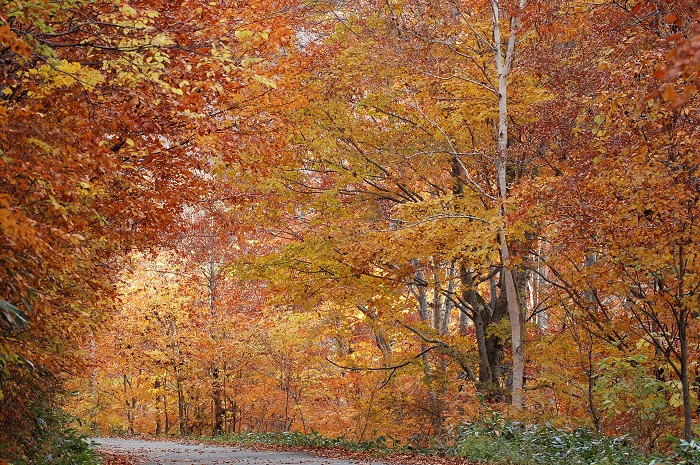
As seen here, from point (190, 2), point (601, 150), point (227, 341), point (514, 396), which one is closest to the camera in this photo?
point (190, 2)

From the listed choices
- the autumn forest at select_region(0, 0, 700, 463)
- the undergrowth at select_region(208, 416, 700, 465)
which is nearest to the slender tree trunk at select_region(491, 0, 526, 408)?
the autumn forest at select_region(0, 0, 700, 463)

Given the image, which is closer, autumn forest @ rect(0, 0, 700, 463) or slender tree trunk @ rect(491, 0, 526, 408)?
autumn forest @ rect(0, 0, 700, 463)

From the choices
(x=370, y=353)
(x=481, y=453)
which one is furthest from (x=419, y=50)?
(x=370, y=353)

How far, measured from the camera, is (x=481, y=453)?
10797 millimetres

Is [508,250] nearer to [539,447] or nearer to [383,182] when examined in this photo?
[539,447]

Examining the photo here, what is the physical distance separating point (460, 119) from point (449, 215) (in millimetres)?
2218

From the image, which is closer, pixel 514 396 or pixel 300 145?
pixel 514 396

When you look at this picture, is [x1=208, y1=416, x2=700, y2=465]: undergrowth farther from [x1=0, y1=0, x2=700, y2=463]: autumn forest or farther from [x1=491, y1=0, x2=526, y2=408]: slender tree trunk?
[x1=491, y1=0, x2=526, y2=408]: slender tree trunk

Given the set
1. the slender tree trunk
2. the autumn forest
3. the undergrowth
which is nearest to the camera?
the autumn forest

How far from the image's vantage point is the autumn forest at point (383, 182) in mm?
6195

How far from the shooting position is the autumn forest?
620 cm

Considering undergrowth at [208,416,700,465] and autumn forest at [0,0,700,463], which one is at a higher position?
autumn forest at [0,0,700,463]

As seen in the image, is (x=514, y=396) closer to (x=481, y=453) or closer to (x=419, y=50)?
(x=481, y=453)

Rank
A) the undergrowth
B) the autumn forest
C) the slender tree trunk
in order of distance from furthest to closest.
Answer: the slender tree trunk < the undergrowth < the autumn forest
